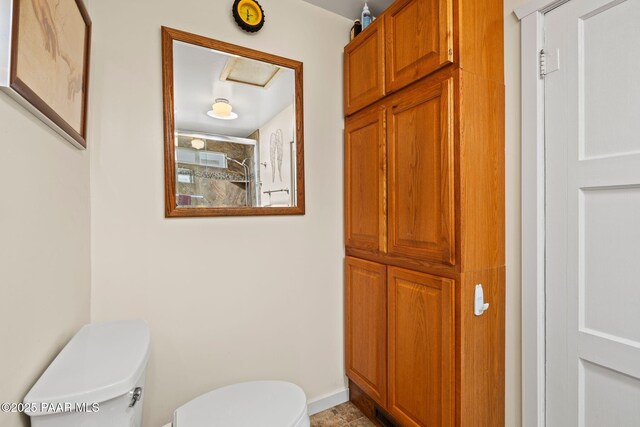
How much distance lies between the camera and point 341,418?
6.06 ft

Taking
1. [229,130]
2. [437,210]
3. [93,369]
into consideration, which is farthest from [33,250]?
[437,210]

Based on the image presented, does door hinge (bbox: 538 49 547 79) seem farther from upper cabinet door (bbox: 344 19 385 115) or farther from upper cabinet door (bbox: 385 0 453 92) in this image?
upper cabinet door (bbox: 344 19 385 115)

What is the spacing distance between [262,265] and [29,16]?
1319 mm

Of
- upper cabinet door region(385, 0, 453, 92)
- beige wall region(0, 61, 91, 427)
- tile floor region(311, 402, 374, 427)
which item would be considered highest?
upper cabinet door region(385, 0, 453, 92)

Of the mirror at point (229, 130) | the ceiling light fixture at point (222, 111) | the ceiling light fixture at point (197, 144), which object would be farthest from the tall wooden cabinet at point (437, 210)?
the ceiling light fixture at point (197, 144)

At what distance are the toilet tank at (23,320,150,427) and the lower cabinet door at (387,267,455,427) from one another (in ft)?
3.59

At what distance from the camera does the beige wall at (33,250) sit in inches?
26.4

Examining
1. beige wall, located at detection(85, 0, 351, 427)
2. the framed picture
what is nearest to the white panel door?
beige wall, located at detection(85, 0, 351, 427)

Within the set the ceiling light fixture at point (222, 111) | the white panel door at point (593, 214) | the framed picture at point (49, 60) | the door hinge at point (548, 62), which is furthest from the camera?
the ceiling light fixture at point (222, 111)

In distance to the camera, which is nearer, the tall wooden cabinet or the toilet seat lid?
the toilet seat lid

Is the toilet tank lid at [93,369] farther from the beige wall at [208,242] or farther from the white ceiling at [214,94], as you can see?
the white ceiling at [214,94]

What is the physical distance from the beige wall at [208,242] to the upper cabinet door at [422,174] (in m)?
0.53

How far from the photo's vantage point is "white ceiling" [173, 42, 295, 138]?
1540 millimetres

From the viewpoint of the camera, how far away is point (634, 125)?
1026mm
